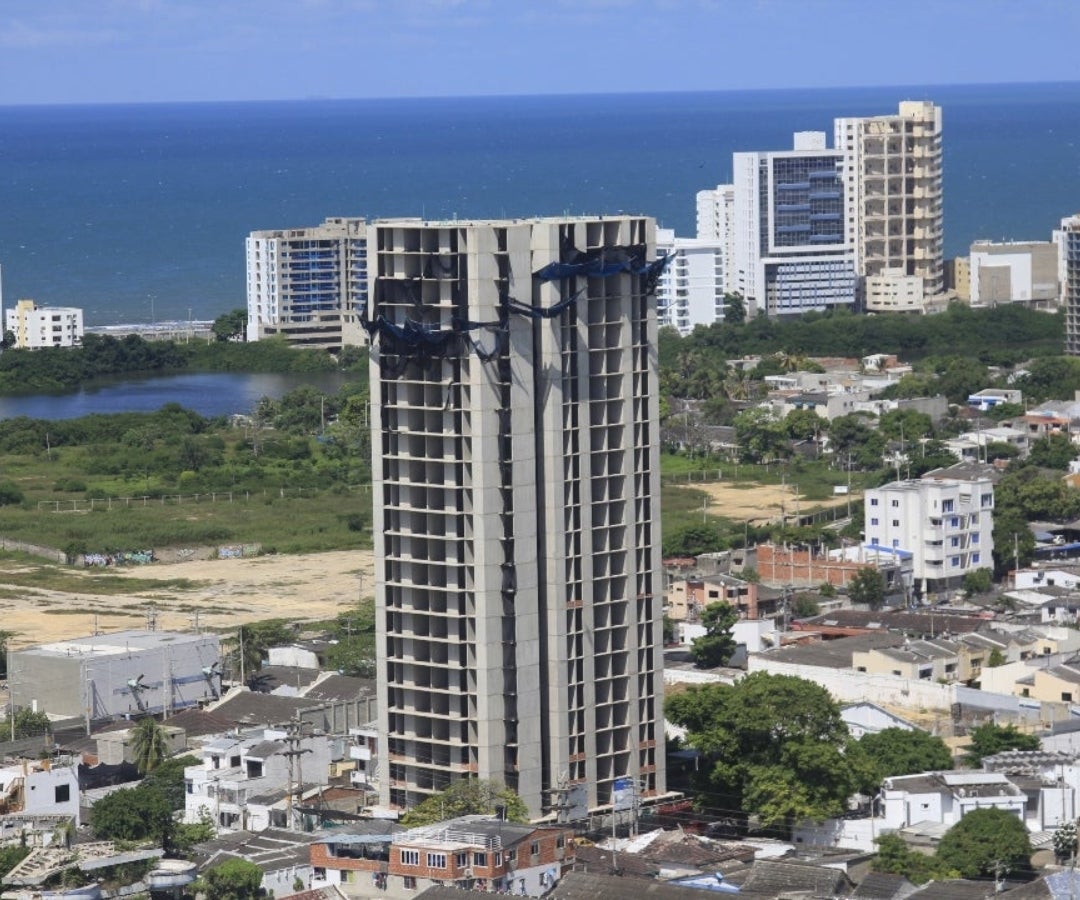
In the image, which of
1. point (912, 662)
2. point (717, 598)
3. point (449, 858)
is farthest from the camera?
point (717, 598)

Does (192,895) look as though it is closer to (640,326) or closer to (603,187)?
(640,326)

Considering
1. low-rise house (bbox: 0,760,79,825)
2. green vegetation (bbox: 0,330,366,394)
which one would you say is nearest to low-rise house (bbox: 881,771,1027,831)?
low-rise house (bbox: 0,760,79,825)

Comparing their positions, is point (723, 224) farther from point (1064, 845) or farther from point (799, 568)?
point (1064, 845)

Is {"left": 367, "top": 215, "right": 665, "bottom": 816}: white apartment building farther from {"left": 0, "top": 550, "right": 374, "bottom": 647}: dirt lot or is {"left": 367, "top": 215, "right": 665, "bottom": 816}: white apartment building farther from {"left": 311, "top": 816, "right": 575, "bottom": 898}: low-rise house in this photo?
{"left": 0, "top": 550, "right": 374, "bottom": 647}: dirt lot

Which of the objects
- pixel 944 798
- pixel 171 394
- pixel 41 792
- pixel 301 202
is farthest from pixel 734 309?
pixel 301 202

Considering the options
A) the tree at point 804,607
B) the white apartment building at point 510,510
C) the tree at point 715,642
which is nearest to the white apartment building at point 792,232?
the tree at point 804,607

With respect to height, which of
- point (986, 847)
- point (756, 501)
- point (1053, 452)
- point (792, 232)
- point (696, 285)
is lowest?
point (986, 847)

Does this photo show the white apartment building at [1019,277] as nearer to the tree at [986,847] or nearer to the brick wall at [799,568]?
the brick wall at [799,568]
